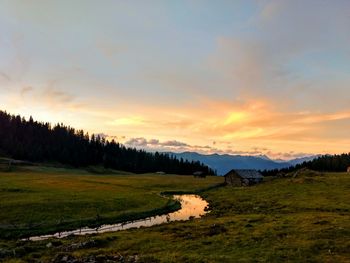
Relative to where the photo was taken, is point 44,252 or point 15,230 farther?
point 15,230

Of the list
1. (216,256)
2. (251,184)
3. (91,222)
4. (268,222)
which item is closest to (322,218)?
(268,222)

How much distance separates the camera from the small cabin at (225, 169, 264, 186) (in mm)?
131125

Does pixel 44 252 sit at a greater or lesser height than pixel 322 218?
lesser

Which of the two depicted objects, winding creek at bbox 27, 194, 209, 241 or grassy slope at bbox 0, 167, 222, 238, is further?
grassy slope at bbox 0, 167, 222, 238

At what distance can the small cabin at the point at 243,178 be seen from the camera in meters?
131

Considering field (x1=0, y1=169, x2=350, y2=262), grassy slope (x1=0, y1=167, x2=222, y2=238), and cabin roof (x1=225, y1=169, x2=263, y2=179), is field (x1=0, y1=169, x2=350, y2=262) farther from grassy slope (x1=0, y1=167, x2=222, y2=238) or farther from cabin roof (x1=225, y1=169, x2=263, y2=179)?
cabin roof (x1=225, y1=169, x2=263, y2=179)

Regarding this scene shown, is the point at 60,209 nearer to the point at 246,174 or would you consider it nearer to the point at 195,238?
the point at 195,238

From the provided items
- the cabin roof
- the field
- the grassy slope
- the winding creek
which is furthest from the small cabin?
the field

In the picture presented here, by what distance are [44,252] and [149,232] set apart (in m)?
13.5

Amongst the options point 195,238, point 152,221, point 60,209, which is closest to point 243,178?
point 152,221

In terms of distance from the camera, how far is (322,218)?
5025cm

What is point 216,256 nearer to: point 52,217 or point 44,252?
point 44,252

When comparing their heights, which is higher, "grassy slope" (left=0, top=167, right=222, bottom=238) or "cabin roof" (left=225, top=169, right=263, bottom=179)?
"cabin roof" (left=225, top=169, right=263, bottom=179)

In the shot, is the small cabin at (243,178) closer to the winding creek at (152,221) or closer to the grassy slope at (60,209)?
the winding creek at (152,221)
